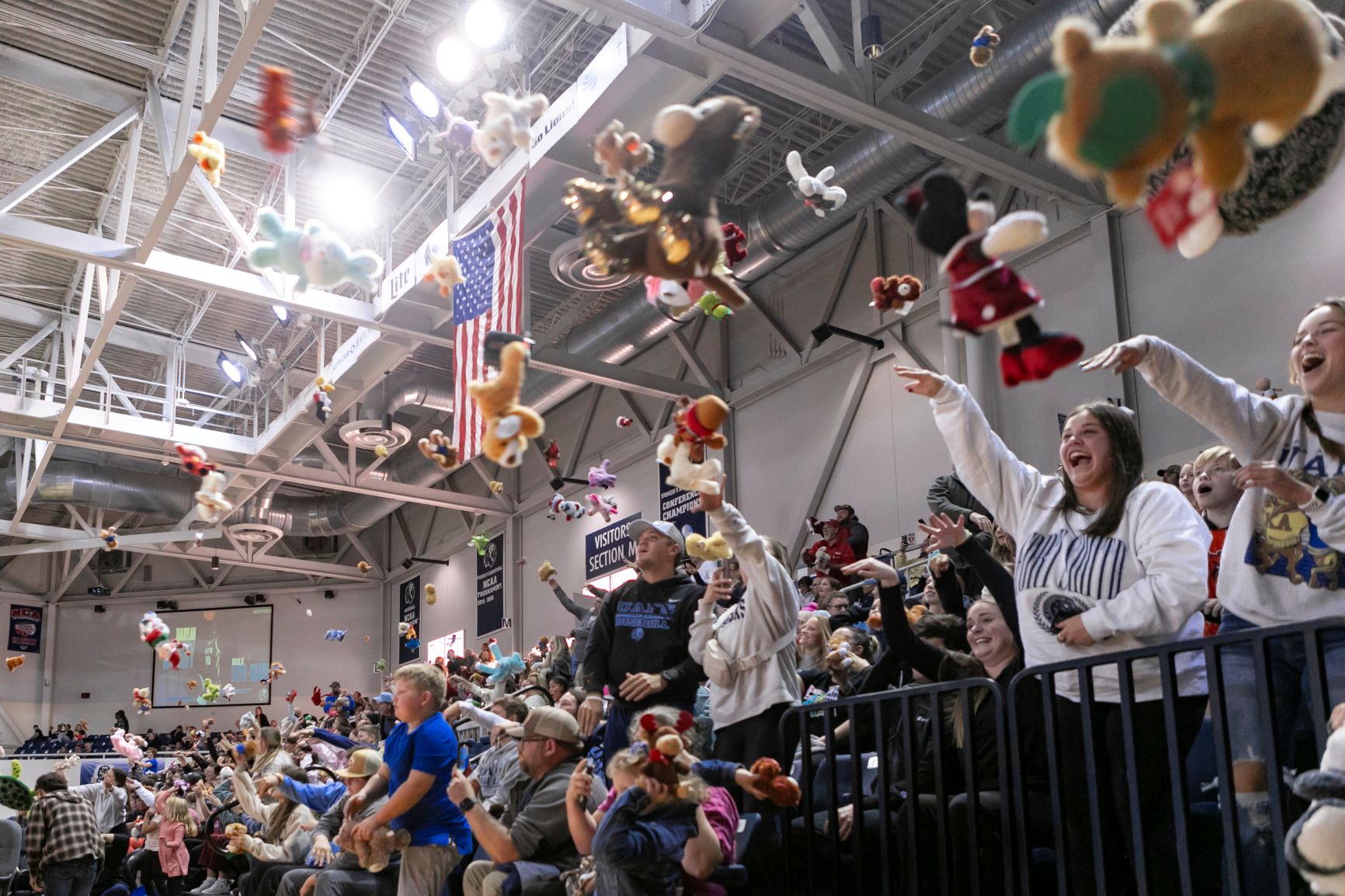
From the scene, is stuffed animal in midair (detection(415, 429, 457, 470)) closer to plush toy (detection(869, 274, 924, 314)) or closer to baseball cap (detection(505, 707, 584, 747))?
plush toy (detection(869, 274, 924, 314))

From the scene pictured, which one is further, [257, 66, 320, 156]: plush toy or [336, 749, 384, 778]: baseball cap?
[336, 749, 384, 778]: baseball cap

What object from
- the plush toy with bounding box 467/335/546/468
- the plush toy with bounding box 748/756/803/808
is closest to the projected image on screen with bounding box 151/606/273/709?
the plush toy with bounding box 748/756/803/808

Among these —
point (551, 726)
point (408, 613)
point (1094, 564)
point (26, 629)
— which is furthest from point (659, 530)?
point (26, 629)

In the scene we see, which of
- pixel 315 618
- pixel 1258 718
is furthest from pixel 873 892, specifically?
pixel 315 618

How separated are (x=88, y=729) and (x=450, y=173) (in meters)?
17.0

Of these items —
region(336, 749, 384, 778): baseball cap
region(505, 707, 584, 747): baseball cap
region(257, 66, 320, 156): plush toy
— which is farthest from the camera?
region(336, 749, 384, 778): baseball cap

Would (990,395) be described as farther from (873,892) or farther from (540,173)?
(873,892)

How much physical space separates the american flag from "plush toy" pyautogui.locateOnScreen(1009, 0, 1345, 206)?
18.7ft

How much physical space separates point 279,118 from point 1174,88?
1.91 metres

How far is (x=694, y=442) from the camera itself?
7.98ft

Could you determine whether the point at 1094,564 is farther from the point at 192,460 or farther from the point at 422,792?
the point at 192,460

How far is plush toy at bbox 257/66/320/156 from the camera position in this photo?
8.03 feet

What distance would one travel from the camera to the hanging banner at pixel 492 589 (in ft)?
56.9

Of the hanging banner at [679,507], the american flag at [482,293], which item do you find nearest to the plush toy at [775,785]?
the american flag at [482,293]
